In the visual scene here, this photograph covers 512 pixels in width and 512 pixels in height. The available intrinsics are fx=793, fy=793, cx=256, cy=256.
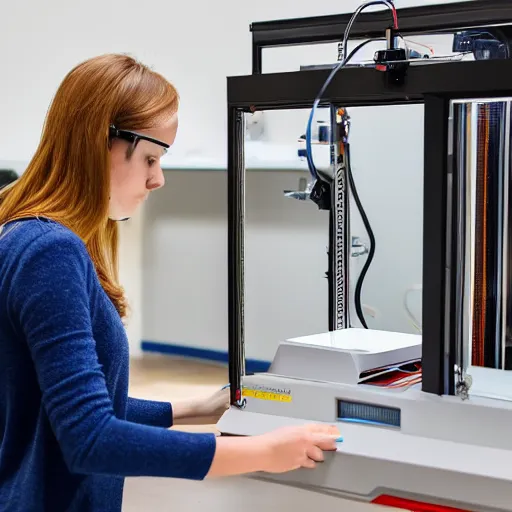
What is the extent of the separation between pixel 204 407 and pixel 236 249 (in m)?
0.28

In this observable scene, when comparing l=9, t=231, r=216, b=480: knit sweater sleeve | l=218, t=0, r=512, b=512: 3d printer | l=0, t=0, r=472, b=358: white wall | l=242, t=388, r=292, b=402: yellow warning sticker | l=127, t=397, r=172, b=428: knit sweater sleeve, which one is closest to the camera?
l=9, t=231, r=216, b=480: knit sweater sleeve

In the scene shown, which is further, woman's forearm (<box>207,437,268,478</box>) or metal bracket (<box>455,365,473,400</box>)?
metal bracket (<box>455,365,473,400</box>)

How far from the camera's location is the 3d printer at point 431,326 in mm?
983

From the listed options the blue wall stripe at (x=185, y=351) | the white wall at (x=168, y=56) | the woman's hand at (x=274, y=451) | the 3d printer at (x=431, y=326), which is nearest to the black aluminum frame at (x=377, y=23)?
the 3d printer at (x=431, y=326)

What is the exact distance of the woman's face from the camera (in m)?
1.02

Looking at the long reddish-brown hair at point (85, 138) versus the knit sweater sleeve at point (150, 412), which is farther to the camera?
the knit sweater sleeve at point (150, 412)

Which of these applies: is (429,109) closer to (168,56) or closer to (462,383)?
(462,383)

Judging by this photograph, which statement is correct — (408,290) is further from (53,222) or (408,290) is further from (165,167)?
(53,222)

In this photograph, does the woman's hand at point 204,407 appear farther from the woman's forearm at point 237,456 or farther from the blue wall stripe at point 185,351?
the blue wall stripe at point 185,351

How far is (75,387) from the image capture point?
0.87 m

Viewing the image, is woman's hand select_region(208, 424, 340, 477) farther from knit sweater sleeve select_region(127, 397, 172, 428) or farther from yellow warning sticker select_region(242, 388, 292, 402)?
knit sweater sleeve select_region(127, 397, 172, 428)

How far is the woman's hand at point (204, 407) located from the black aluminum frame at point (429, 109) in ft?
0.82

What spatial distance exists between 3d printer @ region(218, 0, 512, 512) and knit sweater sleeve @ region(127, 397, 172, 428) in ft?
0.44

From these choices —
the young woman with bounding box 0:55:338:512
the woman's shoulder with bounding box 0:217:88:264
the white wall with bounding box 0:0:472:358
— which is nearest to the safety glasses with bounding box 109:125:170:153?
the young woman with bounding box 0:55:338:512
